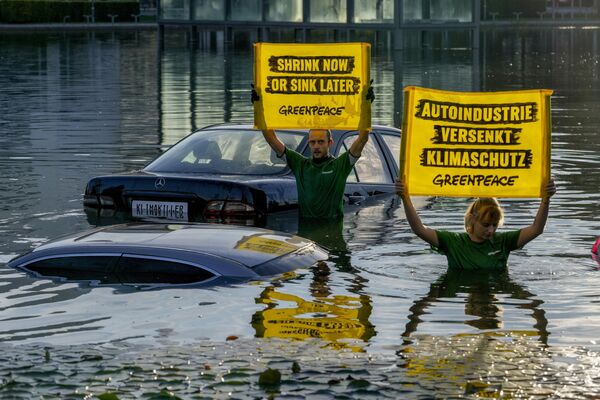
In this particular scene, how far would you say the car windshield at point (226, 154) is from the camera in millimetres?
16062

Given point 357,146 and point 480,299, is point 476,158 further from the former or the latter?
point 357,146

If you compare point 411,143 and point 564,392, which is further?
point 411,143

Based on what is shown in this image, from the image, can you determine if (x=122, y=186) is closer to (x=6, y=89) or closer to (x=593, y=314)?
(x=593, y=314)

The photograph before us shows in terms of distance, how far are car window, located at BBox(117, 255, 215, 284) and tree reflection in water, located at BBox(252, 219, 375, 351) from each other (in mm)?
588

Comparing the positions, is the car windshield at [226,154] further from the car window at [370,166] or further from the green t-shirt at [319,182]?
the green t-shirt at [319,182]

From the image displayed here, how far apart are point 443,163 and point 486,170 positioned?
0.34 metres

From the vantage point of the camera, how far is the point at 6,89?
136 feet

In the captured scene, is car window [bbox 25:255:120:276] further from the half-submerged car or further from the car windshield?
the car windshield

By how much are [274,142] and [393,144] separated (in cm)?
288

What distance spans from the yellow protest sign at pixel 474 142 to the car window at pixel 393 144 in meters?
5.11

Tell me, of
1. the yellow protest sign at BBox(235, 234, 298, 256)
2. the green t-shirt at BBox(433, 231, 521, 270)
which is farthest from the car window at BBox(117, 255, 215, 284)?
the green t-shirt at BBox(433, 231, 521, 270)

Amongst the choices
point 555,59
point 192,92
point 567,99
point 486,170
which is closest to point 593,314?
point 486,170

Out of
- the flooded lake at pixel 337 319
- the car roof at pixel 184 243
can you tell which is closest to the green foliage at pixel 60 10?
the flooded lake at pixel 337 319

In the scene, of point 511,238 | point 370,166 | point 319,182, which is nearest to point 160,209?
point 319,182
